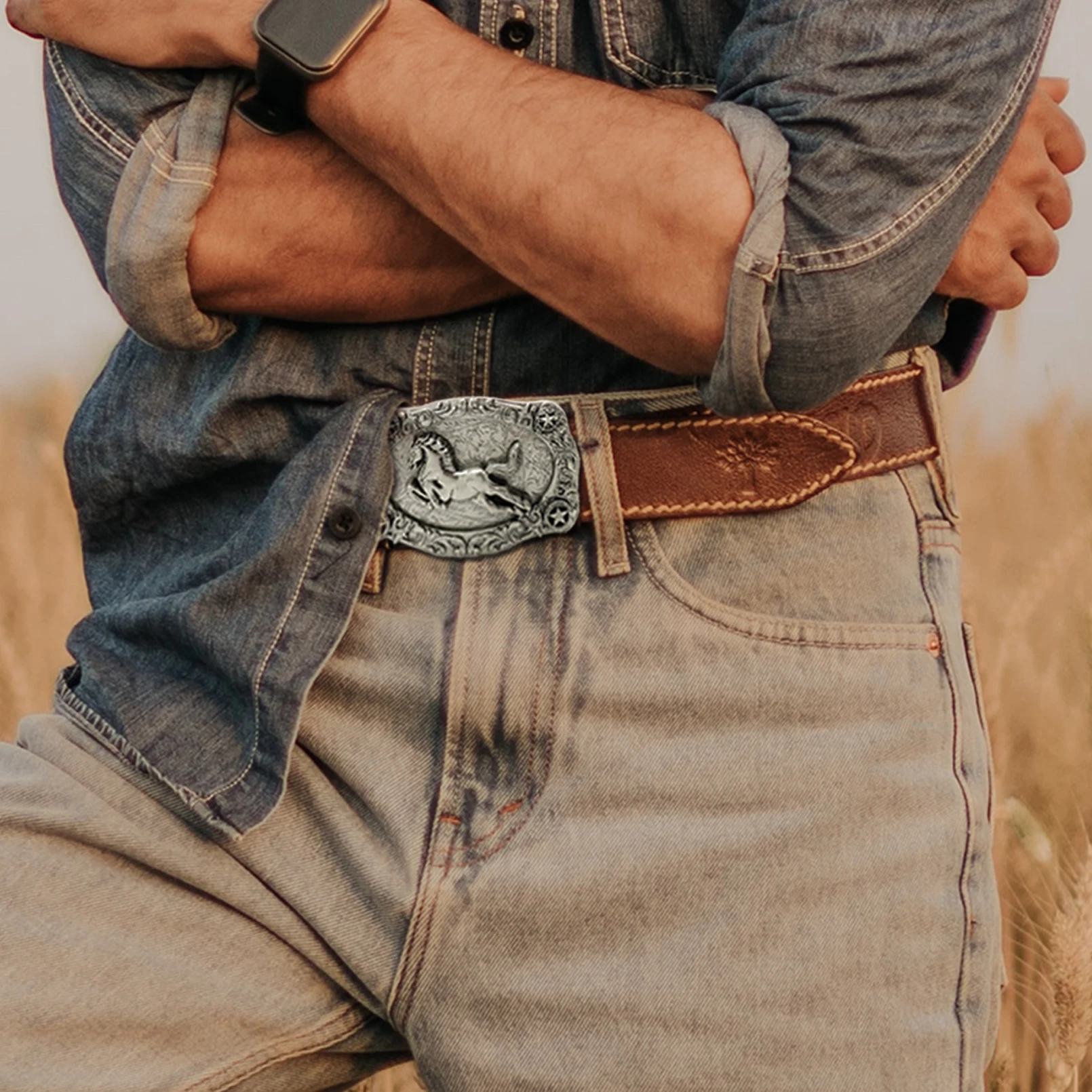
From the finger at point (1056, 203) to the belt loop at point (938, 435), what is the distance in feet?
0.49

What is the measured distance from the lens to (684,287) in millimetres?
1086

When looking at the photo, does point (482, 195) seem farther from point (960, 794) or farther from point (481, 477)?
point (960, 794)

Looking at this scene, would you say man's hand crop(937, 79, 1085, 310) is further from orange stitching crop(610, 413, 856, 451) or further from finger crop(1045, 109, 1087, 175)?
orange stitching crop(610, 413, 856, 451)

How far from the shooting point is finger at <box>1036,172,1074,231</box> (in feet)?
4.24

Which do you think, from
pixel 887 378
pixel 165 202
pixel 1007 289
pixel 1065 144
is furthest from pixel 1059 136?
pixel 165 202

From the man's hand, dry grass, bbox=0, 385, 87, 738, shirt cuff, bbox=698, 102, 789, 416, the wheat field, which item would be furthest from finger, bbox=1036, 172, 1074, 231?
dry grass, bbox=0, 385, 87, 738

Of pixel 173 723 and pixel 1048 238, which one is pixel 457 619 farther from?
pixel 1048 238

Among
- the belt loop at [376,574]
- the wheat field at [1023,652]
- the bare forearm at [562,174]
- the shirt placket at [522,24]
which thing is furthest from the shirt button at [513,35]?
the wheat field at [1023,652]

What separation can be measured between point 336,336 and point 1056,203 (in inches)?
24.8

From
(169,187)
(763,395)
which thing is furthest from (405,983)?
(169,187)

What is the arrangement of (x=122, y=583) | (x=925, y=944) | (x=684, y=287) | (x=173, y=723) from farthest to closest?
(x=122, y=583) < (x=173, y=723) < (x=925, y=944) < (x=684, y=287)

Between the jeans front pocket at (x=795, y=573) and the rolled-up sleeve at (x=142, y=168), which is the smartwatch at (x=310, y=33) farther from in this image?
the jeans front pocket at (x=795, y=573)

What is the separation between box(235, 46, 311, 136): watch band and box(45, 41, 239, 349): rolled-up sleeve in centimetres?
3

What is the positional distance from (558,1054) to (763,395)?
543 mm
